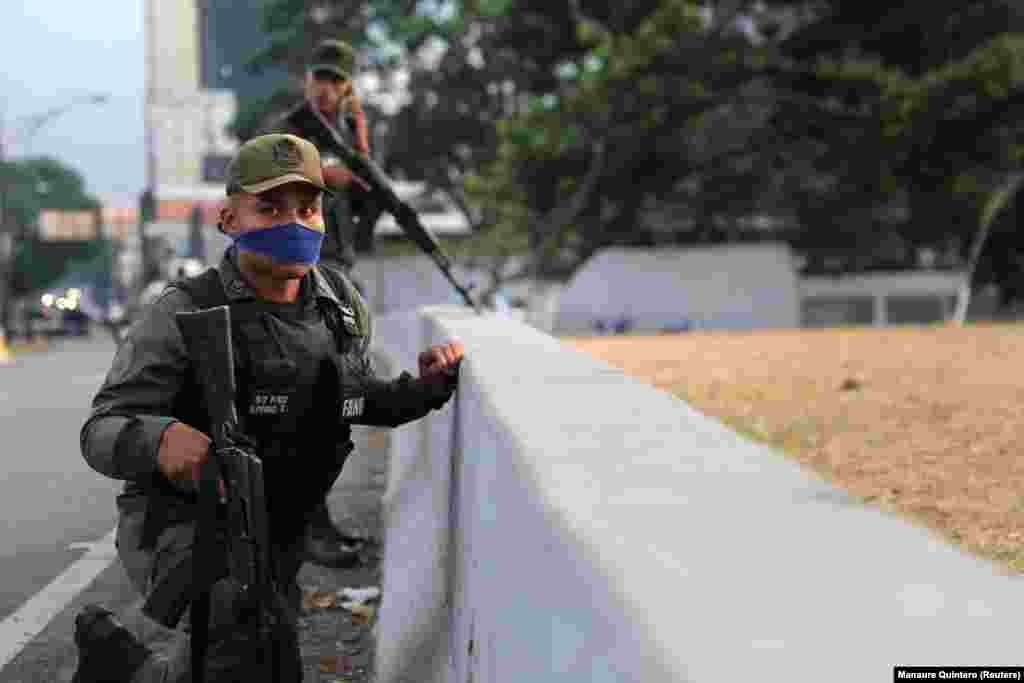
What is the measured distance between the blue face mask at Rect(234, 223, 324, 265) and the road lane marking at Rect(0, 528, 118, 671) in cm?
191

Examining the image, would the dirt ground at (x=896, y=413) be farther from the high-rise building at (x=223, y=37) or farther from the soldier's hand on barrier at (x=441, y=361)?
the high-rise building at (x=223, y=37)

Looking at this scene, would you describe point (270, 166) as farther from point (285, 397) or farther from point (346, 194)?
point (346, 194)

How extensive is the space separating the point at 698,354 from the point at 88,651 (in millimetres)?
18303

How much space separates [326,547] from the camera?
623 centimetres

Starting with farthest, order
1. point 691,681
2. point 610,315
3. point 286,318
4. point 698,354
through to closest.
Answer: point 610,315
point 698,354
point 286,318
point 691,681

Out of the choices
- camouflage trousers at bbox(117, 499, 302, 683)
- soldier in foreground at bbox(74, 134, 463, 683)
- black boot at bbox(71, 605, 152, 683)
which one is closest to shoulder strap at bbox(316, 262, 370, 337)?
soldier in foreground at bbox(74, 134, 463, 683)

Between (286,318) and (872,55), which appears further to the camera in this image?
(872,55)

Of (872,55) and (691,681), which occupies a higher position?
(872,55)

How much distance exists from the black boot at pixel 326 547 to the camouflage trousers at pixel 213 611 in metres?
2.26

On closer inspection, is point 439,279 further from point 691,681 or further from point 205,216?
point 691,681

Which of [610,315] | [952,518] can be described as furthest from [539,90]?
[952,518]

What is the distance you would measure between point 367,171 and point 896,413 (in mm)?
6298

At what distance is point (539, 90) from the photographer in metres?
41.7

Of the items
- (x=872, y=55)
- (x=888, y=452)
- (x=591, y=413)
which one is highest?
(x=872, y=55)
